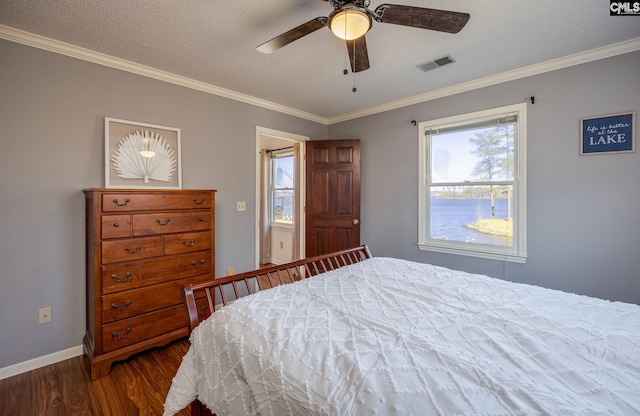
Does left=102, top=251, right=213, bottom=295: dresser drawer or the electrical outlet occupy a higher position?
left=102, top=251, right=213, bottom=295: dresser drawer

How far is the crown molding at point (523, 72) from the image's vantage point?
7.48 ft

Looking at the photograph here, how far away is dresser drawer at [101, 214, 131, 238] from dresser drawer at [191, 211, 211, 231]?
51 centimetres

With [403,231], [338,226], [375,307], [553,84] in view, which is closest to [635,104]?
[553,84]

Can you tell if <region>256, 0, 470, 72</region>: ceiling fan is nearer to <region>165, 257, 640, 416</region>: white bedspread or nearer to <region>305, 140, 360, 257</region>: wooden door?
<region>165, 257, 640, 416</region>: white bedspread

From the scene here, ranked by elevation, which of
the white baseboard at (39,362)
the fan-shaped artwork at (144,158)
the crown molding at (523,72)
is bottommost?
the white baseboard at (39,362)

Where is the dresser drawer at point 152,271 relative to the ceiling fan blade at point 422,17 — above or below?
below

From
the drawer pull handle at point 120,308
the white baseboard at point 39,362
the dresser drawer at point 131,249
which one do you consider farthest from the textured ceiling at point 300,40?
the white baseboard at point 39,362

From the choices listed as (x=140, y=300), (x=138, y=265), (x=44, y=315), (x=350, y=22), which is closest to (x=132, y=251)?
(x=138, y=265)

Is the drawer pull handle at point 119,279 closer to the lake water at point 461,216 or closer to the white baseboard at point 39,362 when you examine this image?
the white baseboard at point 39,362

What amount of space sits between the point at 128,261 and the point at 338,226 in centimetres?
251

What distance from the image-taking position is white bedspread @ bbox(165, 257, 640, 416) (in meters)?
0.79

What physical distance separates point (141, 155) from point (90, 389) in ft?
6.31

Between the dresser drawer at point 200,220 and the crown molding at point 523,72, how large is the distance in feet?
8.49

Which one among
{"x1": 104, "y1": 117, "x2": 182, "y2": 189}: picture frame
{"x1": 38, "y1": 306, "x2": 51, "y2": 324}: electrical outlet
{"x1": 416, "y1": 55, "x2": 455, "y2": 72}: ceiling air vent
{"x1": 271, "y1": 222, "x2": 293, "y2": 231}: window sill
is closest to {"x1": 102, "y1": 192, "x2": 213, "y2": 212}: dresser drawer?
{"x1": 104, "y1": 117, "x2": 182, "y2": 189}: picture frame
